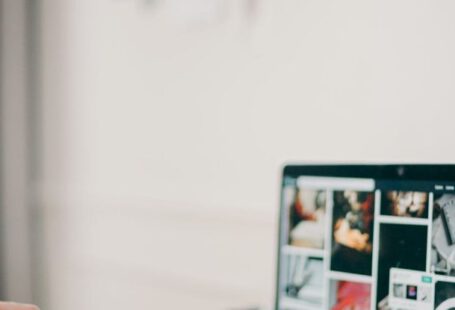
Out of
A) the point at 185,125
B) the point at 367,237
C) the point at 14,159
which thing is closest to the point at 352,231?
the point at 367,237

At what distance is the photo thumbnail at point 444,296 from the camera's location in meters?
0.79

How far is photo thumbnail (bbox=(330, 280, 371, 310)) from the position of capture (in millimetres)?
870

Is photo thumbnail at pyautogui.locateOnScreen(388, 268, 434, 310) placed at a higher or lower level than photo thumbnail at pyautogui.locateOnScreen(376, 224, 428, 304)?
lower

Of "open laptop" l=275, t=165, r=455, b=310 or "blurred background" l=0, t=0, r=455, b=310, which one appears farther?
"blurred background" l=0, t=0, r=455, b=310

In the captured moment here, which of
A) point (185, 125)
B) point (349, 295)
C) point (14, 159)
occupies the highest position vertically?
point (185, 125)

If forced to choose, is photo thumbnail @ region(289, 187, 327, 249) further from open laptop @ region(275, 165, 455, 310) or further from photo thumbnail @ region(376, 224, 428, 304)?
photo thumbnail @ region(376, 224, 428, 304)

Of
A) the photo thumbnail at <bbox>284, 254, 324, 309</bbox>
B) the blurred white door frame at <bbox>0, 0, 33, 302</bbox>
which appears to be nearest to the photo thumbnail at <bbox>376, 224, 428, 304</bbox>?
the photo thumbnail at <bbox>284, 254, 324, 309</bbox>

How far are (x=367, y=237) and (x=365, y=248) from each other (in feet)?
0.05

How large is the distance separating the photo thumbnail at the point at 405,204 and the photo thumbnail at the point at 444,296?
3.6 inches

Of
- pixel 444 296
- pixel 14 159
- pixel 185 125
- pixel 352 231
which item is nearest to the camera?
pixel 444 296

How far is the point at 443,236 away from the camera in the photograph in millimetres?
802

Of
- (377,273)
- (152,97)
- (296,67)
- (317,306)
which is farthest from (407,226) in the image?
(152,97)

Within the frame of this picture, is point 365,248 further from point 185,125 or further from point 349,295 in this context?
point 185,125

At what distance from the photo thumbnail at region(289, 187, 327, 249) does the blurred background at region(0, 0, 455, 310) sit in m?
0.22
